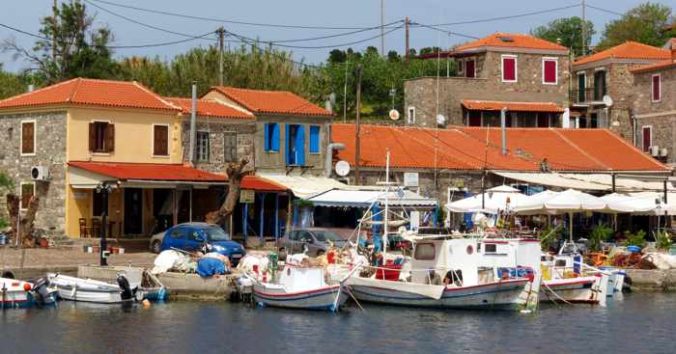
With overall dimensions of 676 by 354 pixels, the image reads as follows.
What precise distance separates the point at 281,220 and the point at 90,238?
8.80 metres

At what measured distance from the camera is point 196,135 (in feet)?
183

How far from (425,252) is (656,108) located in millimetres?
34152

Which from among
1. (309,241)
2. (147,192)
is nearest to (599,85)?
(147,192)

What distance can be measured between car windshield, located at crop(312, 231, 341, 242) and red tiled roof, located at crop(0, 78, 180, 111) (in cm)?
990

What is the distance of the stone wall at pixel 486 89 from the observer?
241 ft

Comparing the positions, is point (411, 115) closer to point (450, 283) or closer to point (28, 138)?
point (28, 138)

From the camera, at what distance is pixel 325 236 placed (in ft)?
158

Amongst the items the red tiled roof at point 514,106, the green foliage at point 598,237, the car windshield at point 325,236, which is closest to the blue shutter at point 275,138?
the car windshield at point 325,236

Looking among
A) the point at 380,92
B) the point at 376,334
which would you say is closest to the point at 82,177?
the point at 376,334

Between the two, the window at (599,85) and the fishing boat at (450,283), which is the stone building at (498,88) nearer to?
the window at (599,85)

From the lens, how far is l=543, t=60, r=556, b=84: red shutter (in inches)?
2987

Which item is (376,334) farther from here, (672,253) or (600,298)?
(672,253)

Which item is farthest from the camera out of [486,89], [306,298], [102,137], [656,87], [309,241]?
[486,89]

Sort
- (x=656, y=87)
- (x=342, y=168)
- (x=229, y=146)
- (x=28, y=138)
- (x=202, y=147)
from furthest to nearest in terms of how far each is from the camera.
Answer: (x=656, y=87) → (x=342, y=168) → (x=229, y=146) → (x=202, y=147) → (x=28, y=138)
